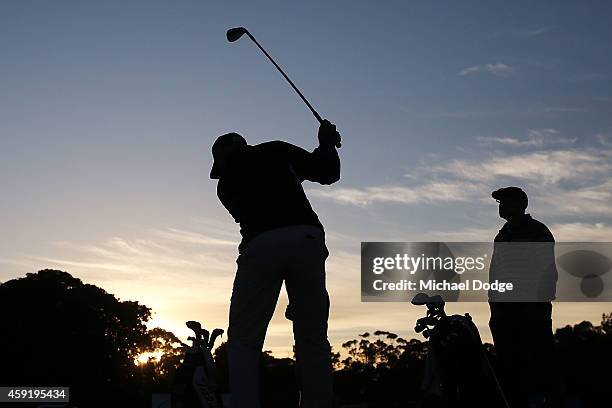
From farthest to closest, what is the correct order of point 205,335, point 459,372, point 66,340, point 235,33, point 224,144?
point 66,340 → point 205,335 → point 235,33 → point 224,144 → point 459,372

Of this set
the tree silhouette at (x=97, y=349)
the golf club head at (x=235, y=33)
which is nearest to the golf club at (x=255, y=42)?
the golf club head at (x=235, y=33)

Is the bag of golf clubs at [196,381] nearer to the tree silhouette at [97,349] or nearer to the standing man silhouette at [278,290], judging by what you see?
the standing man silhouette at [278,290]

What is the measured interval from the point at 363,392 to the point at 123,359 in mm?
27924

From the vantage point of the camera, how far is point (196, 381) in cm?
851

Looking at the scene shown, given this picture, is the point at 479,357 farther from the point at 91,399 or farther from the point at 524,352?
the point at 91,399

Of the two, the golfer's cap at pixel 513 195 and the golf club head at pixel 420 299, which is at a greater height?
the golfer's cap at pixel 513 195

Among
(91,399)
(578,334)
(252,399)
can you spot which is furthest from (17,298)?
(252,399)

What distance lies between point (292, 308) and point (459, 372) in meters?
1.14

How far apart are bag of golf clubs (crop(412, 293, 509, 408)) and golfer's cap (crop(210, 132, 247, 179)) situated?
77.4 inches

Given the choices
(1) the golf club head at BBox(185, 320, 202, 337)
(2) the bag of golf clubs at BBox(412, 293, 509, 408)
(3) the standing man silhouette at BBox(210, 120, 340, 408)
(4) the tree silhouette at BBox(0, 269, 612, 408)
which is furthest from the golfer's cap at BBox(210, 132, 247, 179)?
(4) the tree silhouette at BBox(0, 269, 612, 408)

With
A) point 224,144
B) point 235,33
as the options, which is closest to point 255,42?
point 235,33

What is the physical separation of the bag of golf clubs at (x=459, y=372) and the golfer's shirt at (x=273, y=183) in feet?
3.66

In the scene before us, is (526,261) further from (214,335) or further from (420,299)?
(214,335)

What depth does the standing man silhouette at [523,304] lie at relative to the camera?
6797mm
